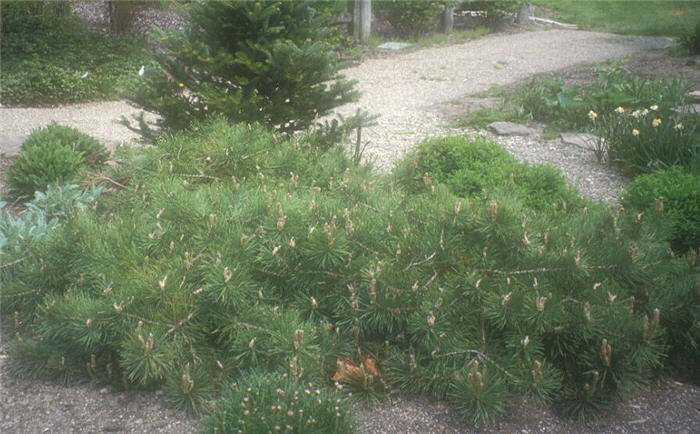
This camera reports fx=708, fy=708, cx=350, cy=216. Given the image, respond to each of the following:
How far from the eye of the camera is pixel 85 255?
3.05 metres

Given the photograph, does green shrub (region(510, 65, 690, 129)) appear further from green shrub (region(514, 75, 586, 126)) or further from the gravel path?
the gravel path

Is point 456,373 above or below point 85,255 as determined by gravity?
below

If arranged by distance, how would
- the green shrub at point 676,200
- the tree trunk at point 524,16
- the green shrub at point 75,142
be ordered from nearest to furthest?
the green shrub at point 676,200 → the green shrub at point 75,142 → the tree trunk at point 524,16

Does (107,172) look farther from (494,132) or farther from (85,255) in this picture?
(494,132)

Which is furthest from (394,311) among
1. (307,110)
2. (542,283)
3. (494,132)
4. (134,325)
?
(494,132)

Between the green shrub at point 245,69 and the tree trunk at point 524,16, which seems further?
the tree trunk at point 524,16

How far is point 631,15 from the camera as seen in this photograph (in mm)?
13641

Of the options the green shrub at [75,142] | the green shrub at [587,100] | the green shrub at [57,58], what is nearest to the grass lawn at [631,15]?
the green shrub at [587,100]

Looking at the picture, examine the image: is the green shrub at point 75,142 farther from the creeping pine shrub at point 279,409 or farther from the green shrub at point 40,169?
the creeping pine shrub at point 279,409

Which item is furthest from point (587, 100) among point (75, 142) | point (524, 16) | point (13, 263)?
point (524, 16)

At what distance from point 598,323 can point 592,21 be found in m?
13.3

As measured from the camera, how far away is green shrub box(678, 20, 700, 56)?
9.88 metres

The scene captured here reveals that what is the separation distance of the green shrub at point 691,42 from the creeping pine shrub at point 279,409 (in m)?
9.41

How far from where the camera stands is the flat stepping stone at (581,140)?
241 inches
